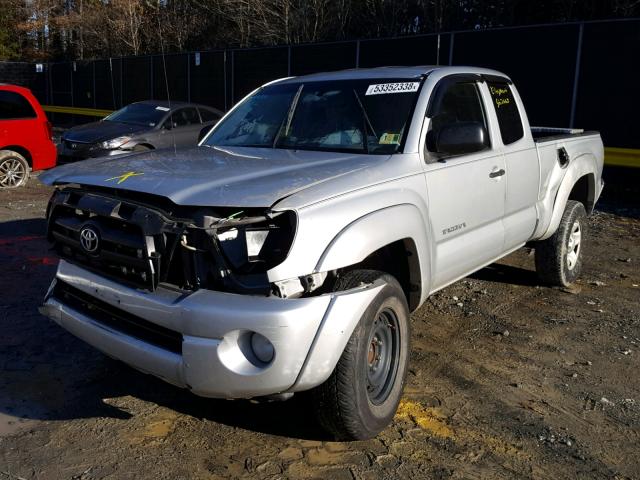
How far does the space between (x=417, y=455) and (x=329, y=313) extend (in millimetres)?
970

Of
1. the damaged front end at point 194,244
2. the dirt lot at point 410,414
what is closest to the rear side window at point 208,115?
the dirt lot at point 410,414

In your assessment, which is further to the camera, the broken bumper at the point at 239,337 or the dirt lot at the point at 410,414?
the dirt lot at the point at 410,414

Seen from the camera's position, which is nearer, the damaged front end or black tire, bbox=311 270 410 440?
the damaged front end

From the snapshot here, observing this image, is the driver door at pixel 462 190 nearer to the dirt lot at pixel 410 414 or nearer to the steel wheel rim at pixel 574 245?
the dirt lot at pixel 410 414

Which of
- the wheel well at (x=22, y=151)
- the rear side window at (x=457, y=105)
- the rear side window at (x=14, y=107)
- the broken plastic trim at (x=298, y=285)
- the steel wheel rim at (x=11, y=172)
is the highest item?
the rear side window at (x=457, y=105)

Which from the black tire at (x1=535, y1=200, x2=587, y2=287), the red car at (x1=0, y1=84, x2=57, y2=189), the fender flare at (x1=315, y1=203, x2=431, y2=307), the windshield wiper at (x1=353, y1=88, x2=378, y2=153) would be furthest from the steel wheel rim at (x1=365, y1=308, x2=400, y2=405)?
the red car at (x1=0, y1=84, x2=57, y2=189)

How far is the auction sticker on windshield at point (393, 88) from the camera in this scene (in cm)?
443

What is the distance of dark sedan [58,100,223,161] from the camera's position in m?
12.0

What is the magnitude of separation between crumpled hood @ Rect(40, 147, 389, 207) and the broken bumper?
478 millimetres

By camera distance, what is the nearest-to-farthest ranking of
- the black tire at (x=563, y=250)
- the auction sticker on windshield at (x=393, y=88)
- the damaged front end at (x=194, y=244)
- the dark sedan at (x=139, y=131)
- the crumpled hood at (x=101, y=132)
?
the damaged front end at (x=194, y=244)
the auction sticker on windshield at (x=393, y=88)
the black tire at (x=563, y=250)
the dark sedan at (x=139, y=131)
the crumpled hood at (x=101, y=132)

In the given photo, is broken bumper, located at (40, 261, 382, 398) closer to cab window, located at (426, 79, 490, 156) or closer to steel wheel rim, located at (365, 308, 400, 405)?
steel wheel rim, located at (365, 308, 400, 405)

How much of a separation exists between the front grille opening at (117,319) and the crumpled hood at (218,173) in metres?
0.63

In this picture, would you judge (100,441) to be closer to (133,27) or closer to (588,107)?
(588,107)

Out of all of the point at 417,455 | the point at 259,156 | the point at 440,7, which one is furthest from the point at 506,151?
the point at 440,7
